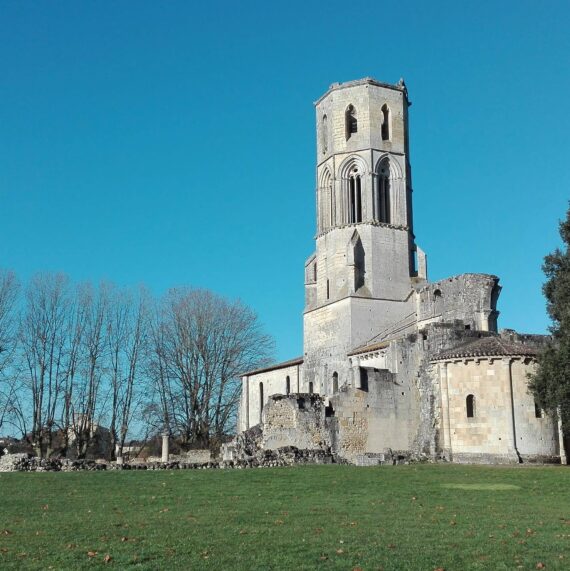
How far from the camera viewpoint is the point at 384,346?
143ft

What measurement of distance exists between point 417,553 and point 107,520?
20.9 ft

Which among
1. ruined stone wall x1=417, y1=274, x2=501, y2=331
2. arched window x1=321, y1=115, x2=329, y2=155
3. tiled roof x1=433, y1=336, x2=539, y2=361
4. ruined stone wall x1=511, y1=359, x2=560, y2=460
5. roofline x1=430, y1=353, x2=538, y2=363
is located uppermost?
arched window x1=321, y1=115, x2=329, y2=155

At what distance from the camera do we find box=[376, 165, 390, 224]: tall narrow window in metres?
52.7

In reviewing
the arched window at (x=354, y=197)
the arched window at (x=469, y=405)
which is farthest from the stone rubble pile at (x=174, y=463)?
the arched window at (x=354, y=197)

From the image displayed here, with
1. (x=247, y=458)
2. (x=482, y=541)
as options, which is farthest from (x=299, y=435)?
(x=482, y=541)

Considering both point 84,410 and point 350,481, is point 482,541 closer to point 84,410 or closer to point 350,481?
point 350,481

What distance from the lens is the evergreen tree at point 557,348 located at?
101 feet

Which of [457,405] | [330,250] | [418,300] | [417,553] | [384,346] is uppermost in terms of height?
[330,250]

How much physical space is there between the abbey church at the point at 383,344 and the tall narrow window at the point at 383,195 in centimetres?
10

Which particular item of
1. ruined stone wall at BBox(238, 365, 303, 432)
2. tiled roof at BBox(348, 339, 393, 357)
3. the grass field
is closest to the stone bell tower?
tiled roof at BBox(348, 339, 393, 357)

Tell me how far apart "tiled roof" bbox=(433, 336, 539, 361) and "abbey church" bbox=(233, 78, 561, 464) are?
0.06m

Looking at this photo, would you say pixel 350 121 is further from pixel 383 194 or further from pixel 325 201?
pixel 325 201

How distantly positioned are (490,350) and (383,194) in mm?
19733

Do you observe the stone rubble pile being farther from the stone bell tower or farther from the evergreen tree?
the stone bell tower
